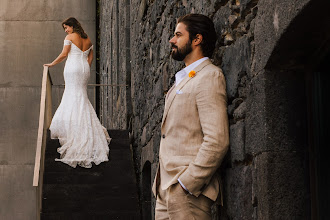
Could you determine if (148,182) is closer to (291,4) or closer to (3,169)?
(291,4)

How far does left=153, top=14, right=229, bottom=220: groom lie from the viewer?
10.6ft

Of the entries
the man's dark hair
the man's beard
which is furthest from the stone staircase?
the man's dark hair

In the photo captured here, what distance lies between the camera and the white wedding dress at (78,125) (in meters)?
8.16

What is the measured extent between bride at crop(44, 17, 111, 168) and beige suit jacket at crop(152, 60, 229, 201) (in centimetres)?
462

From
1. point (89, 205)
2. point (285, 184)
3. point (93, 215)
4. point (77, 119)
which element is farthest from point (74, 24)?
point (285, 184)

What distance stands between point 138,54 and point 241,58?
16.4ft

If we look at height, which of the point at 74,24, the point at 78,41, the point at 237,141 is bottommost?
the point at 237,141

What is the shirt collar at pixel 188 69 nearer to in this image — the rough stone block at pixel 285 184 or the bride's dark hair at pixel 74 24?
the rough stone block at pixel 285 184

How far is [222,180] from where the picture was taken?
138 inches

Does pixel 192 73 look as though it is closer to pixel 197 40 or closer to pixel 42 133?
pixel 197 40

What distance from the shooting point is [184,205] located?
3.33 m

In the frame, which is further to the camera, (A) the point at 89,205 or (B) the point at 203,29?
(A) the point at 89,205

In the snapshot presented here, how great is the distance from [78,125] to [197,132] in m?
5.27

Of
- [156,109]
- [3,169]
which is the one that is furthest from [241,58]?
[3,169]
